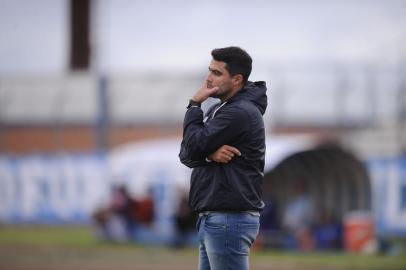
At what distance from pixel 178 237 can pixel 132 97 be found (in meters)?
6.84

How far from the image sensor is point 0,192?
1079 inches

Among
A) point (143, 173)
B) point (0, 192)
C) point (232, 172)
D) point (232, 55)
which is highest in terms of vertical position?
point (232, 55)

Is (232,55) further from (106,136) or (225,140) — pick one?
(106,136)

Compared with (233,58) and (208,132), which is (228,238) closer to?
(208,132)

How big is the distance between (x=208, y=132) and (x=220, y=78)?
362mm

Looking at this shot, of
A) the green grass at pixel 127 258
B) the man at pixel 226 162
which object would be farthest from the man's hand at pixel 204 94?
the green grass at pixel 127 258

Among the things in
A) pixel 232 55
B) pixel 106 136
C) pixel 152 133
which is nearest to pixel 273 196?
pixel 106 136

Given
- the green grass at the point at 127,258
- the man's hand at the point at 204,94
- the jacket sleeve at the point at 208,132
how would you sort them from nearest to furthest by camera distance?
the jacket sleeve at the point at 208,132
the man's hand at the point at 204,94
the green grass at the point at 127,258

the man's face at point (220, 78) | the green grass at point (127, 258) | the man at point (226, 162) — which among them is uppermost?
the man's face at point (220, 78)

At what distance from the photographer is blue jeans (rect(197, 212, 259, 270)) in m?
5.55

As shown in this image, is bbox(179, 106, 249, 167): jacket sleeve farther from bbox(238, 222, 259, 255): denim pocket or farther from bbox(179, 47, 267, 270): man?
bbox(238, 222, 259, 255): denim pocket

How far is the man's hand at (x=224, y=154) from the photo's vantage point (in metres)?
5.53

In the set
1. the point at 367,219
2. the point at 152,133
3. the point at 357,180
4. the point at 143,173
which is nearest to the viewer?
the point at 367,219

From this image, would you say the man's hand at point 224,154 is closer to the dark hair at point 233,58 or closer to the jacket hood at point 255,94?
the jacket hood at point 255,94
